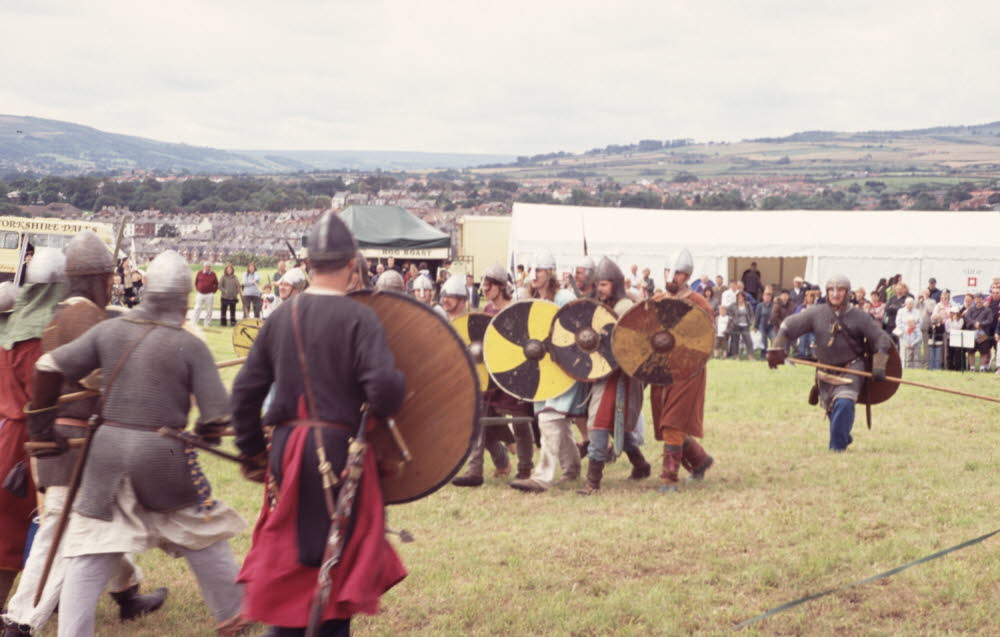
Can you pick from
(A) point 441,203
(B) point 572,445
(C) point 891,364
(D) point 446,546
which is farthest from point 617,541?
(A) point 441,203

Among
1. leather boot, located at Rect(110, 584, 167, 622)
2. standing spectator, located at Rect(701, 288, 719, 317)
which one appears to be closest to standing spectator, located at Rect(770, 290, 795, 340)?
standing spectator, located at Rect(701, 288, 719, 317)

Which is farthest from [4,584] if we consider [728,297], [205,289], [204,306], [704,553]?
[204,306]

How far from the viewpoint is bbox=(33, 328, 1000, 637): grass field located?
5359 millimetres

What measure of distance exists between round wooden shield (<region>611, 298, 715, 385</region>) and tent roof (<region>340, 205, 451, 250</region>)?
2222 centimetres

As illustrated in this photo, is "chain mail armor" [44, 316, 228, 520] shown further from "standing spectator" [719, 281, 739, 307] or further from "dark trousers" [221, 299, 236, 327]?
"dark trousers" [221, 299, 236, 327]

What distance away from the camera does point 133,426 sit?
4.39 metres

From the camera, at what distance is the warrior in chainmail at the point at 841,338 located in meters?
9.48

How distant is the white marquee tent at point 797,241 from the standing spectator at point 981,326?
5.19 metres

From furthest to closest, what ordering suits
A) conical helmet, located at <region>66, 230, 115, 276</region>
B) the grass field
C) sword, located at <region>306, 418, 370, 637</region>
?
the grass field
conical helmet, located at <region>66, 230, 115, 276</region>
sword, located at <region>306, 418, 370, 637</region>

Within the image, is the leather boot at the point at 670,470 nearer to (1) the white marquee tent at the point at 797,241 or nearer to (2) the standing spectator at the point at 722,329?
(2) the standing spectator at the point at 722,329

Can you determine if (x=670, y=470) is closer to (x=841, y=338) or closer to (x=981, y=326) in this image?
(x=841, y=338)

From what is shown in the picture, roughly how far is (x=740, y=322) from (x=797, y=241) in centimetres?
451

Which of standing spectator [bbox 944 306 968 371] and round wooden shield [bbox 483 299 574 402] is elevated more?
round wooden shield [bbox 483 299 574 402]

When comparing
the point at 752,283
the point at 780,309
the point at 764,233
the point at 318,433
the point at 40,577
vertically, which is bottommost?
the point at 40,577
